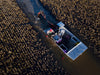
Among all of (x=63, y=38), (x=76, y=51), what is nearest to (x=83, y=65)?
(x=76, y=51)

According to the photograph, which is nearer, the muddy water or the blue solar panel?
the blue solar panel

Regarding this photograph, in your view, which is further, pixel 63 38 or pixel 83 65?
pixel 63 38

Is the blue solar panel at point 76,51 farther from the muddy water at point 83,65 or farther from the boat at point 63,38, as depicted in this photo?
the muddy water at point 83,65

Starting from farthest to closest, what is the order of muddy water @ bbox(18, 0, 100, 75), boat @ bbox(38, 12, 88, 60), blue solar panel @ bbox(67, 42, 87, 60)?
1. boat @ bbox(38, 12, 88, 60)
2. muddy water @ bbox(18, 0, 100, 75)
3. blue solar panel @ bbox(67, 42, 87, 60)

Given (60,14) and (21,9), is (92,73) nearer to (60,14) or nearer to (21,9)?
(60,14)

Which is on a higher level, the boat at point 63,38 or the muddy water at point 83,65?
the boat at point 63,38

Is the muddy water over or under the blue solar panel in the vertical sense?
under

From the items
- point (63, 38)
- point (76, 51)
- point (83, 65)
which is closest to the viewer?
point (76, 51)

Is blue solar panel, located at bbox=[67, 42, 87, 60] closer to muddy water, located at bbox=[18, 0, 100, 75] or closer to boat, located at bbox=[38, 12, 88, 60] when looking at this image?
boat, located at bbox=[38, 12, 88, 60]

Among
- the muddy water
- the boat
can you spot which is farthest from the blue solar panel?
the muddy water

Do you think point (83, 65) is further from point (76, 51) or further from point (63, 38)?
point (63, 38)

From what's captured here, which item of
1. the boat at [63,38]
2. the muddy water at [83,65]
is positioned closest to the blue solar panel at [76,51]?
the boat at [63,38]

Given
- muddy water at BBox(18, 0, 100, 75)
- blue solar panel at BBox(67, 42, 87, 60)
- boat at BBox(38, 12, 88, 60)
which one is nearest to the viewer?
blue solar panel at BBox(67, 42, 87, 60)
